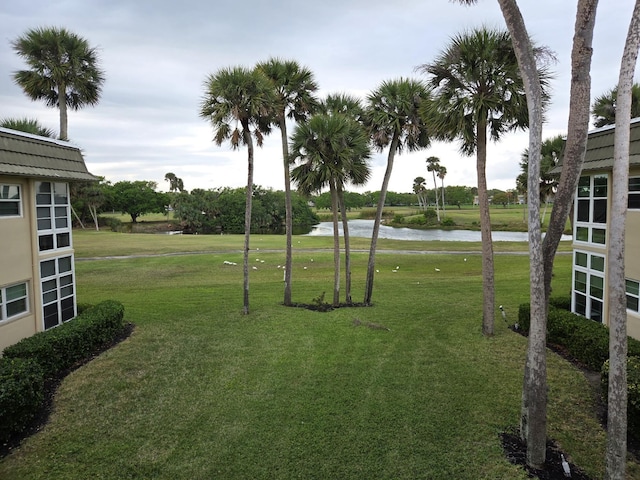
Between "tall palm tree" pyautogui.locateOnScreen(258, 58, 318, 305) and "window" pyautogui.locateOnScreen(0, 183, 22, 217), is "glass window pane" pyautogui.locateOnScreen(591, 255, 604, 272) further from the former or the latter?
"window" pyautogui.locateOnScreen(0, 183, 22, 217)

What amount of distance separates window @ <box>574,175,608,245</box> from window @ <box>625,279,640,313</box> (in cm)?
148

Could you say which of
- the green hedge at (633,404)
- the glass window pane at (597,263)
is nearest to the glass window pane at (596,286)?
the glass window pane at (597,263)

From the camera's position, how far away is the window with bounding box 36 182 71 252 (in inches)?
478

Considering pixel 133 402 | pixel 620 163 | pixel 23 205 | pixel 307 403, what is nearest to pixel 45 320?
pixel 23 205

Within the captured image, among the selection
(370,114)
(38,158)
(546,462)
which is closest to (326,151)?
(370,114)

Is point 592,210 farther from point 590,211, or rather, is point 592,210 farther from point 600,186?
point 600,186

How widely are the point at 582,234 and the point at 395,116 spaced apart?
26.3ft

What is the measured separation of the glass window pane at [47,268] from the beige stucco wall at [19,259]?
466 mm

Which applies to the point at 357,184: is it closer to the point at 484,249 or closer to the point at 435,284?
the point at 484,249

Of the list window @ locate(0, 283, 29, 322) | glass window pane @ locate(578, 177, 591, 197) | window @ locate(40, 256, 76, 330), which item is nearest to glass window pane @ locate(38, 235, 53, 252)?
window @ locate(40, 256, 76, 330)

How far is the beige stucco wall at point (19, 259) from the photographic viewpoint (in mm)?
10625

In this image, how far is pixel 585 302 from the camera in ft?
41.7

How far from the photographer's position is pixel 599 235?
12.0m

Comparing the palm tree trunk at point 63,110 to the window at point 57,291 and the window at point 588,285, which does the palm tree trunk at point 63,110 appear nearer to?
the window at point 57,291
